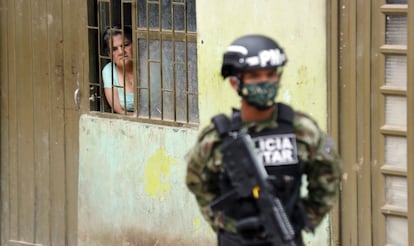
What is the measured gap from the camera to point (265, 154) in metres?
5.04

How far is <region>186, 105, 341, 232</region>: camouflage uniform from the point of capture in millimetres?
5105

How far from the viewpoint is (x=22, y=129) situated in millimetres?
9094

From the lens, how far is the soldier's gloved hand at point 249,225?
5004mm

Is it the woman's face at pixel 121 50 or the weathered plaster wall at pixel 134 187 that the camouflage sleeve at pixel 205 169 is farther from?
the woman's face at pixel 121 50

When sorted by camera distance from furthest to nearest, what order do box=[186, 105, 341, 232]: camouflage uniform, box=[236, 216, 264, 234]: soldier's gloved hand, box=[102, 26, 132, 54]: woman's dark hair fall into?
box=[102, 26, 132, 54]: woman's dark hair, box=[186, 105, 341, 232]: camouflage uniform, box=[236, 216, 264, 234]: soldier's gloved hand

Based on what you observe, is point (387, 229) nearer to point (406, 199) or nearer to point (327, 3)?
point (406, 199)

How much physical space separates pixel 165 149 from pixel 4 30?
1.85m

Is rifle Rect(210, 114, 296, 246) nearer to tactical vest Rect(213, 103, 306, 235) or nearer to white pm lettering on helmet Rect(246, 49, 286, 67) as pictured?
tactical vest Rect(213, 103, 306, 235)

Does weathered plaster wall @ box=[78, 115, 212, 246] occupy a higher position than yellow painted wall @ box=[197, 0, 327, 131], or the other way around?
yellow painted wall @ box=[197, 0, 327, 131]

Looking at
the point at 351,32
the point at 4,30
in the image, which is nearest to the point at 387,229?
the point at 351,32

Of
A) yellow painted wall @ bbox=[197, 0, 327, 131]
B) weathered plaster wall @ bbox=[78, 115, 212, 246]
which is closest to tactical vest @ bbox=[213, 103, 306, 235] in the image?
yellow painted wall @ bbox=[197, 0, 327, 131]

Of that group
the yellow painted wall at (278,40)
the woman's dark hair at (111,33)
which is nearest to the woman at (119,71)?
the woman's dark hair at (111,33)

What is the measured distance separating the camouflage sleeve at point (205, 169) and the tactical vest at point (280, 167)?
3.4 inches

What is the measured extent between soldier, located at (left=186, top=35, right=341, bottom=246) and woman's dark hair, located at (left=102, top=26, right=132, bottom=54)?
3.28 meters
